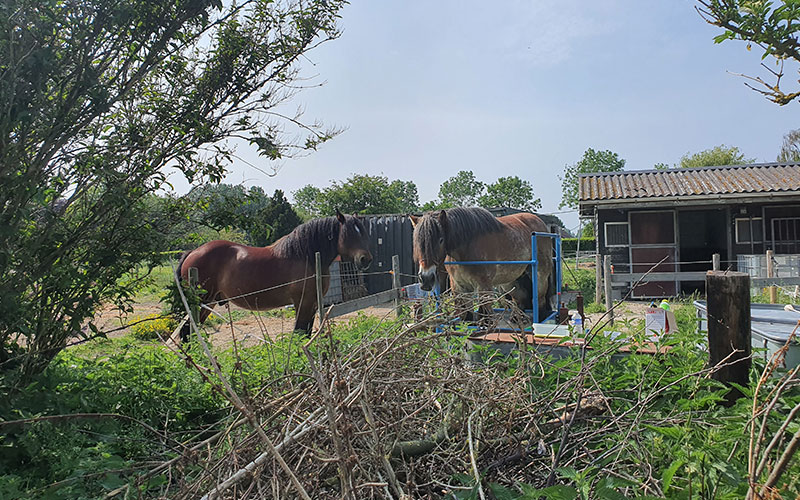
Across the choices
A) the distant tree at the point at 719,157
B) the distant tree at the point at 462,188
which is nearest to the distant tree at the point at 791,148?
the distant tree at the point at 719,157

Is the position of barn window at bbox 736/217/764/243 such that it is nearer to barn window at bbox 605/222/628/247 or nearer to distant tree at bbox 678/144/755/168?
barn window at bbox 605/222/628/247

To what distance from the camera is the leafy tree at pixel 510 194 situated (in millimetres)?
51531

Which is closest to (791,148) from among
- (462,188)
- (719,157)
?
(719,157)

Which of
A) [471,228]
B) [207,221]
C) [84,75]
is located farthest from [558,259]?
[84,75]

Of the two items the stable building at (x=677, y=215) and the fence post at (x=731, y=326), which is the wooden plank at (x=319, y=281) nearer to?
the fence post at (x=731, y=326)

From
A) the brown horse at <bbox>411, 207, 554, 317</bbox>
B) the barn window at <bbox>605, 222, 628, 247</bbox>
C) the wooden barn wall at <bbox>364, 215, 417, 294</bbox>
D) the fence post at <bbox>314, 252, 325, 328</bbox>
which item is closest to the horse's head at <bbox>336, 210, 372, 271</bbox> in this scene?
the fence post at <bbox>314, 252, 325, 328</bbox>

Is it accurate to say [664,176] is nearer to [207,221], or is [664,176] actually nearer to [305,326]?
[305,326]

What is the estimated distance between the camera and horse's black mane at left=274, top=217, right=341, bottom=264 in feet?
20.5

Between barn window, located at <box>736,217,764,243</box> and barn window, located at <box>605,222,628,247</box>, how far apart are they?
2936mm

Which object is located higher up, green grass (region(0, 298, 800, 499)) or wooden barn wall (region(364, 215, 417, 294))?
wooden barn wall (region(364, 215, 417, 294))

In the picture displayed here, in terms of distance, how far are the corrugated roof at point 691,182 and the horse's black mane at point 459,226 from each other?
7310 millimetres

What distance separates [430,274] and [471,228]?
885 mm

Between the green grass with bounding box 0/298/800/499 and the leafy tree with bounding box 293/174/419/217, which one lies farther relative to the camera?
the leafy tree with bounding box 293/174/419/217

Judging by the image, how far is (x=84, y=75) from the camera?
2527 millimetres
